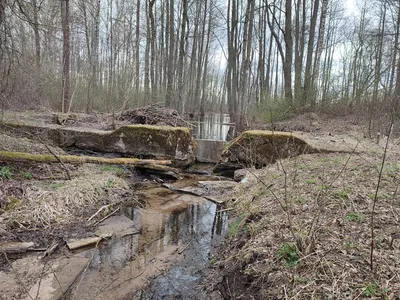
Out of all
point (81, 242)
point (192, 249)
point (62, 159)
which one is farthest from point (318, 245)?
point (62, 159)

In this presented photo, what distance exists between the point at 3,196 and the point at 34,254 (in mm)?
1205

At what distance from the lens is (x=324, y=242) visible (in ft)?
7.77

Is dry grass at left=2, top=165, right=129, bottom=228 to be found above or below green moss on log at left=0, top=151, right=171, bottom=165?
below

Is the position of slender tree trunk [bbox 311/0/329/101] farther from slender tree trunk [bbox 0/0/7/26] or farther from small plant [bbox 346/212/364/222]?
slender tree trunk [bbox 0/0/7/26]

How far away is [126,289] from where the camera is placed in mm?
2686

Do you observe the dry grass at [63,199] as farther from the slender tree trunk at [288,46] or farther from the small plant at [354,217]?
the slender tree trunk at [288,46]

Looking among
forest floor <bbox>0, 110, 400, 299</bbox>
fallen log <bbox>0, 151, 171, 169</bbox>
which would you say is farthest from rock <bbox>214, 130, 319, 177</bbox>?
fallen log <bbox>0, 151, 171, 169</bbox>

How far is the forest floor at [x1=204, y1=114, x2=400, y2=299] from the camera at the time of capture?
6.29ft

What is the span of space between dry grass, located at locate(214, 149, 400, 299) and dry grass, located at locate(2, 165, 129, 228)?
8.11 feet

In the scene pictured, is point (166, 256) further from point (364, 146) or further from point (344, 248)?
point (364, 146)

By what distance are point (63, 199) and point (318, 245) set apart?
146 inches

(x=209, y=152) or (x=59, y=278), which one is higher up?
(x=209, y=152)

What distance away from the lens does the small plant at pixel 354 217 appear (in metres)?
2.70

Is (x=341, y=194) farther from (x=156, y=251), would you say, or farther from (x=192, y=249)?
(x=156, y=251)
